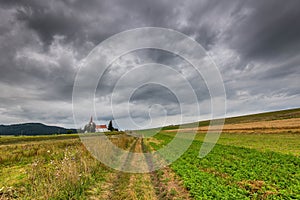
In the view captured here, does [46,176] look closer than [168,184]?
Yes

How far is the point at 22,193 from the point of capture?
8.30 m

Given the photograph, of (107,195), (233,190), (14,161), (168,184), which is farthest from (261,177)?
(14,161)

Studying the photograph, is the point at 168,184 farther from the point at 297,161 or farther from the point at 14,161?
the point at 14,161

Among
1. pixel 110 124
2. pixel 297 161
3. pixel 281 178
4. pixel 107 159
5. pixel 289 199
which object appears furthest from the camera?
pixel 110 124

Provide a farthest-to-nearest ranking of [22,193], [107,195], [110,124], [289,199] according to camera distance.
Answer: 1. [110,124]
2. [107,195]
3. [22,193]
4. [289,199]

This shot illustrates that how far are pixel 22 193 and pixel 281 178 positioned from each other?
12.5 metres

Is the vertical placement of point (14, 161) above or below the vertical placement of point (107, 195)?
above

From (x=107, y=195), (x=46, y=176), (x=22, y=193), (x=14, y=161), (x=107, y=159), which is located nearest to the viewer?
(x=22, y=193)

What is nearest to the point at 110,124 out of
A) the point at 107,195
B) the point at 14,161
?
the point at 14,161

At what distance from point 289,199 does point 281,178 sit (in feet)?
11.4

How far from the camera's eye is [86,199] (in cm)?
870

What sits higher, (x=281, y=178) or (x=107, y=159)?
(x=107, y=159)

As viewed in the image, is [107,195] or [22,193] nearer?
[22,193]

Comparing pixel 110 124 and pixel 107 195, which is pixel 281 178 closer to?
pixel 107 195
